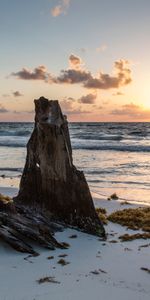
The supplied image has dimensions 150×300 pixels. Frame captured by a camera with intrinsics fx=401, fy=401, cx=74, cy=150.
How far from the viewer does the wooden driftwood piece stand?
8719 mm

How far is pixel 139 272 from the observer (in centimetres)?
654

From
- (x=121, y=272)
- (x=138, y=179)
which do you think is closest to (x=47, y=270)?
(x=121, y=272)

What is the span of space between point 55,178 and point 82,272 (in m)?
2.84

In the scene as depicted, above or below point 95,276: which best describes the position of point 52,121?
above

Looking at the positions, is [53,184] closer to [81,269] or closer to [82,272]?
[81,269]

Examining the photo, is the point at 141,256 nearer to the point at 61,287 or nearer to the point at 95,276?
the point at 95,276

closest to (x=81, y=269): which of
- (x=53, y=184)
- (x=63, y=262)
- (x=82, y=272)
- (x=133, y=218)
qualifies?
(x=82, y=272)

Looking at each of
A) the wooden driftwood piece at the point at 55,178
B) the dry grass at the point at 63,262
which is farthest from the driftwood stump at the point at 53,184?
the dry grass at the point at 63,262

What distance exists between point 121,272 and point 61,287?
1.17m

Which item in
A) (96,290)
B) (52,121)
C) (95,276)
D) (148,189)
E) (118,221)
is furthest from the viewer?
(148,189)

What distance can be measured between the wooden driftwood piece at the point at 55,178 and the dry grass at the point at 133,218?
1.18m

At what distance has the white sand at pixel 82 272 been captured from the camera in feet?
18.6

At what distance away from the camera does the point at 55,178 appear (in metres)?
8.89

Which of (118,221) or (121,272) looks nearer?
(121,272)
